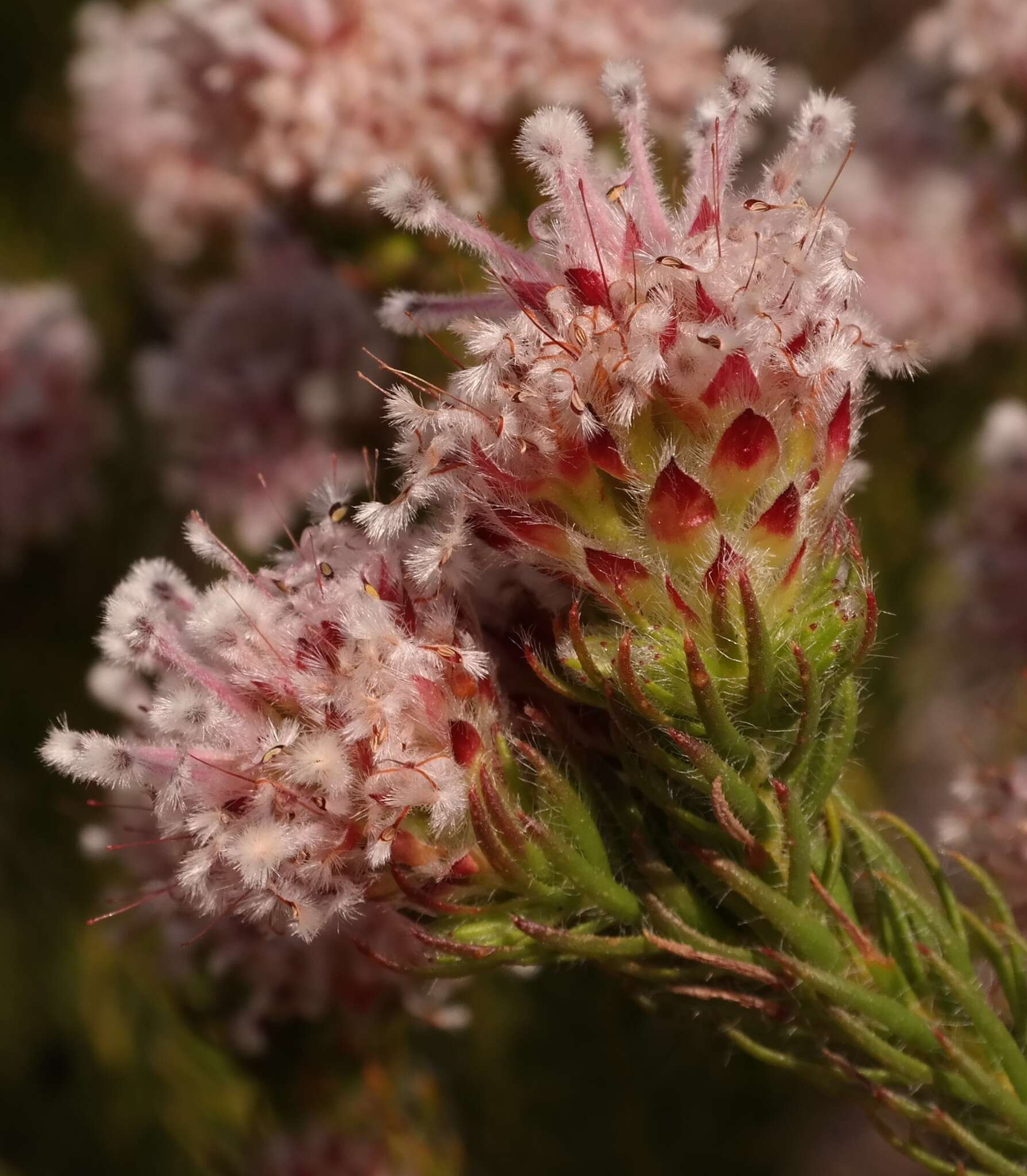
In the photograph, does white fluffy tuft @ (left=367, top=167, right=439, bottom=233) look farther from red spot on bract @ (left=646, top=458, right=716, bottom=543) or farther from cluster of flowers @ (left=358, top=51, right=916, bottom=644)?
red spot on bract @ (left=646, top=458, right=716, bottom=543)

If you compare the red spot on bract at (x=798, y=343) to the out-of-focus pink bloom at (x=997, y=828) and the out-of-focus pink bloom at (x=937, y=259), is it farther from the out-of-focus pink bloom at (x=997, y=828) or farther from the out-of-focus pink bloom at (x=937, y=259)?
the out-of-focus pink bloom at (x=937, y=259)

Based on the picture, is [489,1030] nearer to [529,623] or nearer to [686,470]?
[529,623]

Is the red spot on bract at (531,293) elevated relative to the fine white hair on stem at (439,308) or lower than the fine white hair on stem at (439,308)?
lower

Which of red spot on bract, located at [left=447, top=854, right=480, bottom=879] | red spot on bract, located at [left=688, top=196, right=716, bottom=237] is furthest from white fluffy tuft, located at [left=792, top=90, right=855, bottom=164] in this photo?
red spot on bract, located at [left=447, top=854, right=480, bottom=879]

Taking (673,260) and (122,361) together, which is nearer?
(673,260)

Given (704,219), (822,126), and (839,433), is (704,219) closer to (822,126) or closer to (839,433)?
(822,126)

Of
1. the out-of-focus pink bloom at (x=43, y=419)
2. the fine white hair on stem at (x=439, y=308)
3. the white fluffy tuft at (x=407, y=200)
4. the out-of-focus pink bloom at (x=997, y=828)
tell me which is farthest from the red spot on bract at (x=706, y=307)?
the out-of-focus pink bloom at (x=43, y=419)

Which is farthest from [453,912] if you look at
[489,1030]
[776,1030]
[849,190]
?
[849,190]
